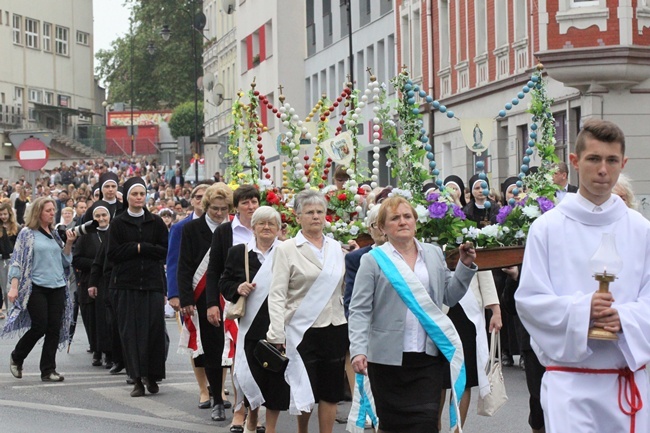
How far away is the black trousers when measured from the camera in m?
16.7

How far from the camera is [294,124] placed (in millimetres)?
14945

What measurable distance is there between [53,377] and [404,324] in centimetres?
787

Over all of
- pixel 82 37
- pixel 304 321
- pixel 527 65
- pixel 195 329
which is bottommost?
pixel 195 329

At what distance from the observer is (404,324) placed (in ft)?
30.8

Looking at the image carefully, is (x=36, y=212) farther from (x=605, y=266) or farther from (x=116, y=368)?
(x=605, y=266)

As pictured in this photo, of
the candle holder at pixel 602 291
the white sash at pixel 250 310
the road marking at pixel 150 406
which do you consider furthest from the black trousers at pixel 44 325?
the candle holder at pixel 602 291

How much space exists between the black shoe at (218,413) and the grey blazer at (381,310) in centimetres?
413

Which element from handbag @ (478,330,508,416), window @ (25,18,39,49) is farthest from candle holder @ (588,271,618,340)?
window @ (25,18,39,49)

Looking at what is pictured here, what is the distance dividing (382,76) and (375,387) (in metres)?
41.5

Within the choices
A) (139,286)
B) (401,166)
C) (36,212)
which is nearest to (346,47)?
(36,212)

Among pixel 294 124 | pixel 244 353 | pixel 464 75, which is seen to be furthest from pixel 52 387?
pixel 464 75

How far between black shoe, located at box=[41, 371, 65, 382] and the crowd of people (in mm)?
13

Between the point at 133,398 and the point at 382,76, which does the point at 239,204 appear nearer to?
the point at 133,398

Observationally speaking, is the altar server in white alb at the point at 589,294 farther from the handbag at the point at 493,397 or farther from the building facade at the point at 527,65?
the building facade at the point at 527,65
